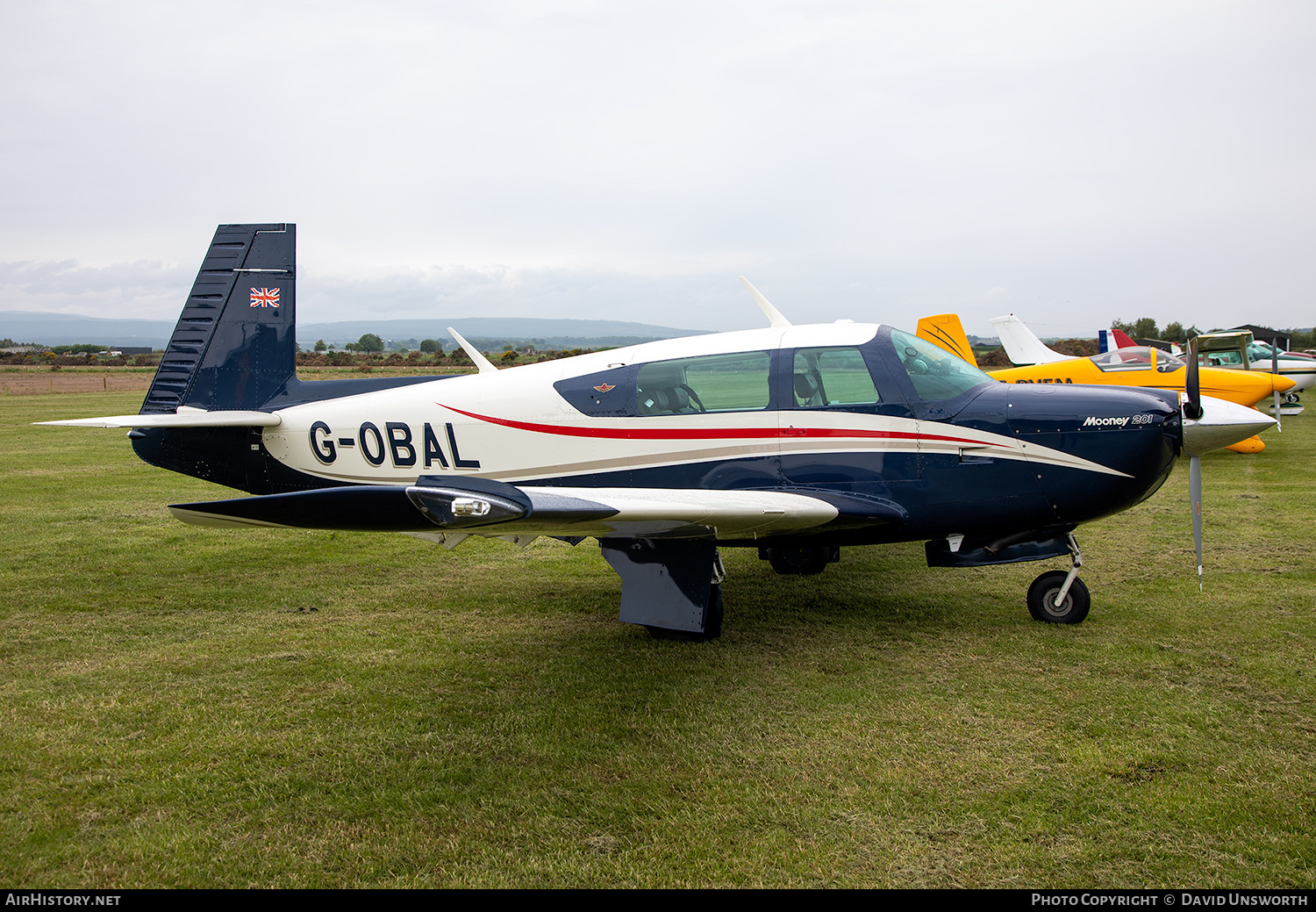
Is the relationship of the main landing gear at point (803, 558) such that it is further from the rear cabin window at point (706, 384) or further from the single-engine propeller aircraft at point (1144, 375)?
the single-engine propeller aircraft at point (1144, 375)

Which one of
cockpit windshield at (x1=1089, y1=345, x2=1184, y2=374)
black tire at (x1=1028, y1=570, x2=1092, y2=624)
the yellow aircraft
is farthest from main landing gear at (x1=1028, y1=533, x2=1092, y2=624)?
cockpit windshield at (x1=1089, y1=345, x2=1184, y2=374)

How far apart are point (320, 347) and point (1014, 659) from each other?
279ft

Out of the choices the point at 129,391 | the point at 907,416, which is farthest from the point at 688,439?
the point at 129,391

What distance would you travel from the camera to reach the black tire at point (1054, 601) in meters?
5.69

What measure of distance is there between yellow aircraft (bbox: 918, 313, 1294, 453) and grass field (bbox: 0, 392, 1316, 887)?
7.61 m

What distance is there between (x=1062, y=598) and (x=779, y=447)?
229 cm

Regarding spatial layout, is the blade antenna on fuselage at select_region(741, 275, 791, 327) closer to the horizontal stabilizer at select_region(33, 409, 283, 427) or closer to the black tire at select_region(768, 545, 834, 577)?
the black tire at select_region(768, 545, 834, 577)

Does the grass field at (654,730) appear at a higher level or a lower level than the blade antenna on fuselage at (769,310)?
lower

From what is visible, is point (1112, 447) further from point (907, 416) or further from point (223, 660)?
point (223, 660)

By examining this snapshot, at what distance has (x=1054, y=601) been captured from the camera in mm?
5754

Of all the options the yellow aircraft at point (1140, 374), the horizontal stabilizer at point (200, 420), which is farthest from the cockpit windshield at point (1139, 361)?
the horizontal stabilizer at point (200, 420)

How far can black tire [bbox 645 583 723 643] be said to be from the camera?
5656 mm

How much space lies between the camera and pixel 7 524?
9344 millimetres

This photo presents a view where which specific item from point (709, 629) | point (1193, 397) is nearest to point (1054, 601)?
point (1193, 397)
